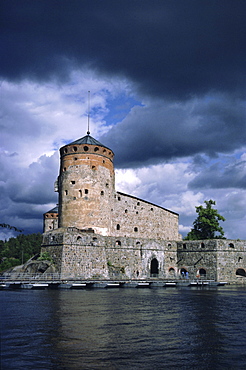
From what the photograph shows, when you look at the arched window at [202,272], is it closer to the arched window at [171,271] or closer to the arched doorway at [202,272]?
the arched doorway at [202,272]

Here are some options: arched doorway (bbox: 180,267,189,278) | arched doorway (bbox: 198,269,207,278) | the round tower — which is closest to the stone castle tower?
the round tower

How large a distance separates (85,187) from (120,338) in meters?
27.7

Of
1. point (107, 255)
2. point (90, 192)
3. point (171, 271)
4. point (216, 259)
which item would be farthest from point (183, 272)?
point (90, 192)

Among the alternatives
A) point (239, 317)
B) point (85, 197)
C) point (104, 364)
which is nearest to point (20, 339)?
point (104, 364)

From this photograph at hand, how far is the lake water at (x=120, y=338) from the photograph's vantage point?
300 inches

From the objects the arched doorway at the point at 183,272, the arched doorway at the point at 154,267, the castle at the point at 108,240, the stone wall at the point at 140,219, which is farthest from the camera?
the stone wall at the point at 140,219

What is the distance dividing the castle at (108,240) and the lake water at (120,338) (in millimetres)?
17326

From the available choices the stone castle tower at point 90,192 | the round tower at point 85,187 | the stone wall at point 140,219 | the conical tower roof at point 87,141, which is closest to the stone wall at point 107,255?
the stone castle tower at point 90,192

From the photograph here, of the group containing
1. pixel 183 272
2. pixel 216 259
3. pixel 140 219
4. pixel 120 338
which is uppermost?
pixel 140 219

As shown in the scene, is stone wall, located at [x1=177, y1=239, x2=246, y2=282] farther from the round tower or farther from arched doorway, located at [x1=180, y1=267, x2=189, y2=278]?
the round tower

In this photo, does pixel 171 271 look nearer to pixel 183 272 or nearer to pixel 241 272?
pixel 183 272

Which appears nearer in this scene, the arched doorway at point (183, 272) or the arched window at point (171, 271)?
the arched doorway at point (183, 272)

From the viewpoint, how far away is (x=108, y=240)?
117 feet

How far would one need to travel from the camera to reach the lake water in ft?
25.0
